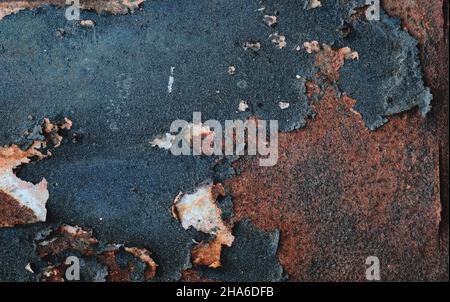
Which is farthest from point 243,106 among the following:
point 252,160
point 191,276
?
point 191,276

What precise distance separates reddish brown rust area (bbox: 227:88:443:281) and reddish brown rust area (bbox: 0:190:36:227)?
0.80m

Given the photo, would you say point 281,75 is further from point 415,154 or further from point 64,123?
point 64,123

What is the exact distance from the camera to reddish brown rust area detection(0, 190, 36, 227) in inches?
77.1

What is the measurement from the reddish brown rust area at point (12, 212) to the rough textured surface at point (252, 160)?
0.04 metres

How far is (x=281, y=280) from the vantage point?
6.33ft

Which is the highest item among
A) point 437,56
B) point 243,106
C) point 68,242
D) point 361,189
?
point 437,56

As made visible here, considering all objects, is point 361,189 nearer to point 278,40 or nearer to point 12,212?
point 278,40

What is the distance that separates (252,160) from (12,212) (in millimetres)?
948

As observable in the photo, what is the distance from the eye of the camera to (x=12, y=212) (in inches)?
77.2

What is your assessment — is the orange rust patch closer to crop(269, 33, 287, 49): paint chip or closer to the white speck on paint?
the white speck on paint

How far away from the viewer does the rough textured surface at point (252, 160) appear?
1.91 m

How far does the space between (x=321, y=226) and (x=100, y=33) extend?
1.14 m

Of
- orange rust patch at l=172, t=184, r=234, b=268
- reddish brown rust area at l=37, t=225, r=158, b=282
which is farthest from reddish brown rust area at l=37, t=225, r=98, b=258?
orange rust patch at l=172, t=184, r=234, b=268
